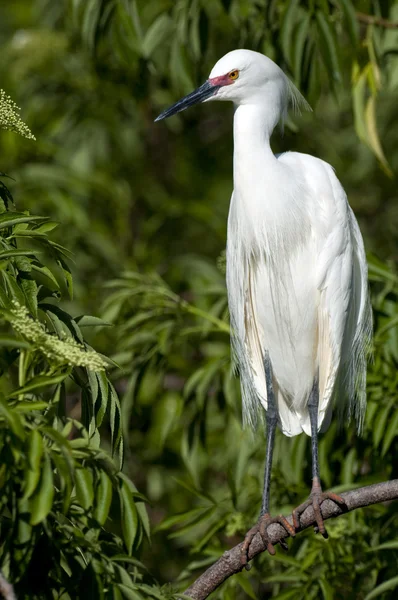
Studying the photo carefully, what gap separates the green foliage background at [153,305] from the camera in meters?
1.59

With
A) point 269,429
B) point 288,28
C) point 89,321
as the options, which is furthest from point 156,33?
point 89,321

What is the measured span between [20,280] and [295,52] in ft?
5.04

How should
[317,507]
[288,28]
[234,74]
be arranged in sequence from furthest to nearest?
[288,28], [234,74], [317,507]

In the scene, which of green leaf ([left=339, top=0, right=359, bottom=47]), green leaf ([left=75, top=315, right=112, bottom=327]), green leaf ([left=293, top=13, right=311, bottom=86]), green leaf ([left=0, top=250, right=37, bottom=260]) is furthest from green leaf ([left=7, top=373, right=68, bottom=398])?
green leaf ([left=339, top=0, right=359, bottom=47])

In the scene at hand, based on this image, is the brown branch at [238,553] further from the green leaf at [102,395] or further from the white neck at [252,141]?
the white neck at [252,141]

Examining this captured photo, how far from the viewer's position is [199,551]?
2682 mm

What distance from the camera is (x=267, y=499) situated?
2.66 m

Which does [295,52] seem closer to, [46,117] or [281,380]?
[281,380]

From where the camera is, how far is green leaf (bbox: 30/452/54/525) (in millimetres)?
1349

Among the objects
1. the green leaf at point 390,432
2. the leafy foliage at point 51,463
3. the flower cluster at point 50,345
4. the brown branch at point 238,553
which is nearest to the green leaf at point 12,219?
the leafy foliage at point 51,463

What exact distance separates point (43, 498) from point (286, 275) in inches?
61.5

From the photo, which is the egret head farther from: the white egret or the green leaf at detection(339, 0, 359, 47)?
the green leaf at detection(339, 0, 359, 47)

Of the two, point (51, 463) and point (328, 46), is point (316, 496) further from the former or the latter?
point (328, 46)

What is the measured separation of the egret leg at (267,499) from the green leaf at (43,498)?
35.4 inches
